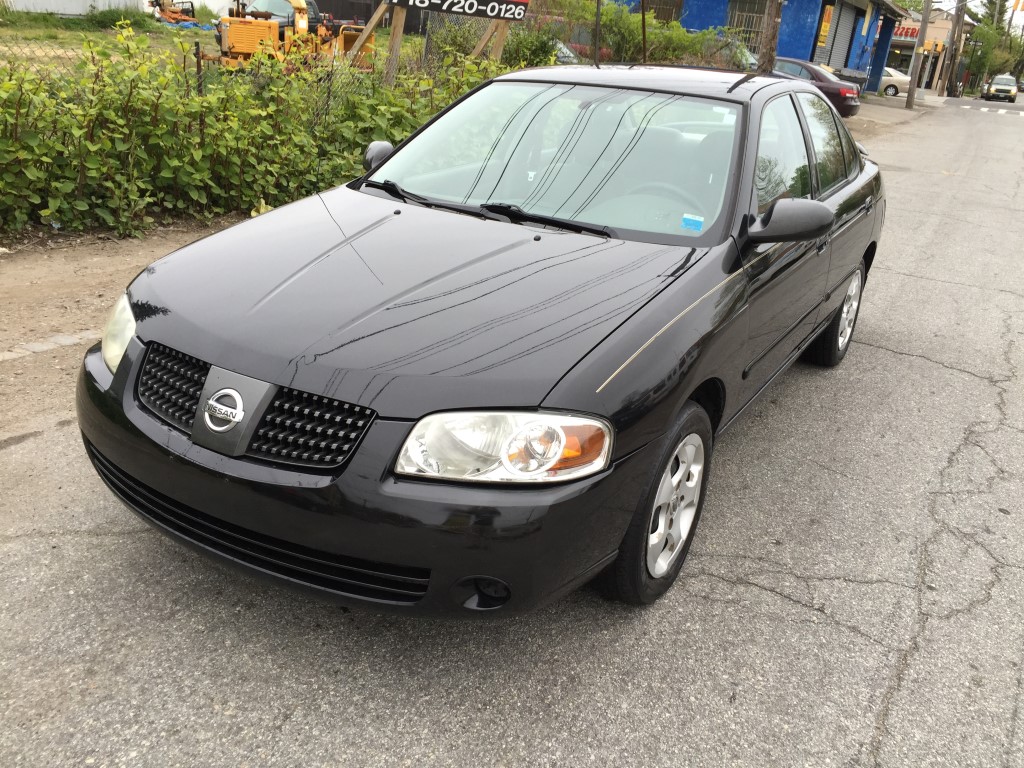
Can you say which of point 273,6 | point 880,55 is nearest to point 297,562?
point 273,6

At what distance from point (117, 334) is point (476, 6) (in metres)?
7.12

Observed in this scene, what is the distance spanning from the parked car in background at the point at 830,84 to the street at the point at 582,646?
754 inches

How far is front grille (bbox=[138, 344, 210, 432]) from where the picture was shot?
240cm

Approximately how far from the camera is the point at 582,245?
306 cm

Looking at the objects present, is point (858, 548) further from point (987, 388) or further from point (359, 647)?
point (987, 388)

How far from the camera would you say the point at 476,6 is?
8.79 metres

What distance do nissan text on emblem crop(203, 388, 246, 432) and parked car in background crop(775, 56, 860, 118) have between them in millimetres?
20739

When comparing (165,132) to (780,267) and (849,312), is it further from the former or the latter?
(849,312)

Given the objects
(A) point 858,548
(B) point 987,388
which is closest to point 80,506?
(A) point 858,548

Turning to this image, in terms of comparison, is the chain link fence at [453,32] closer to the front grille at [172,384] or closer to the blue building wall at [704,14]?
the front grille at [172,384]

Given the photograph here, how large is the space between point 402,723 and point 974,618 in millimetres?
1995

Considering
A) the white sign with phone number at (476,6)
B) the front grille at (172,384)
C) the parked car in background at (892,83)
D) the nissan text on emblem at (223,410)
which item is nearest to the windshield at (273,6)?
the white sign with phone number at (476,6)

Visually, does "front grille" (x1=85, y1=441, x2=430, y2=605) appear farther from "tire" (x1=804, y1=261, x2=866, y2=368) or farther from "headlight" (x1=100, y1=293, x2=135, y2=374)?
"tire" (x1=804, y1=261, x2=866, y2=368)

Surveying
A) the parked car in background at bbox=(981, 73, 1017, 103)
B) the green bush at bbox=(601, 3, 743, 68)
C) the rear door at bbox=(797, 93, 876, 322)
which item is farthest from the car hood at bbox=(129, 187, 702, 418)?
the parked car in background at bbox=(981, 73, 1017, 103)
